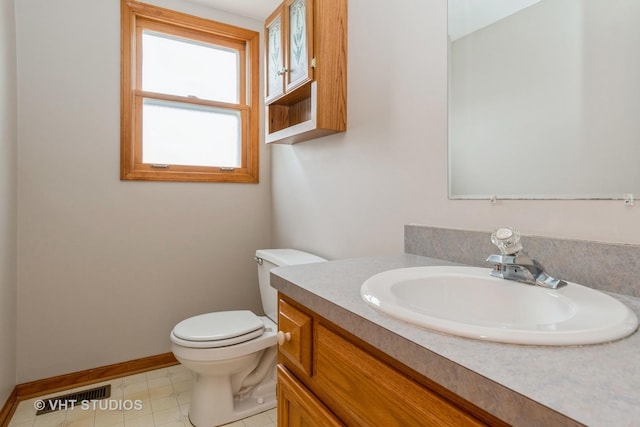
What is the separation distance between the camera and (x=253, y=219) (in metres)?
2.34

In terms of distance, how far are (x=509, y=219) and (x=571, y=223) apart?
144 mm

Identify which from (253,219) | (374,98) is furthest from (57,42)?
(374,98)

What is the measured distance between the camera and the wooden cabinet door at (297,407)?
684 millimetres

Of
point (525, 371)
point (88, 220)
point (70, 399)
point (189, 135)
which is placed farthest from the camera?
point (189, 135)

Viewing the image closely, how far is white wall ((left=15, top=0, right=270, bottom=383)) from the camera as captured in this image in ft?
5.74

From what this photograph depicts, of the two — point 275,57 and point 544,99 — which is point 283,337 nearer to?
point 544,99

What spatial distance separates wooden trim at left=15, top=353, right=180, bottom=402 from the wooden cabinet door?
149cm

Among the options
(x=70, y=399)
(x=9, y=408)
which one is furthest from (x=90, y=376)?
(x=9, y=408)

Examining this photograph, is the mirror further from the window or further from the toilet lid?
the window

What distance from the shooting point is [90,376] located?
1.88 metres

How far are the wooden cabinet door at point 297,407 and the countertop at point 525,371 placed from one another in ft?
0.73

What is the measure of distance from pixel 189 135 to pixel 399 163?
58.6 inches

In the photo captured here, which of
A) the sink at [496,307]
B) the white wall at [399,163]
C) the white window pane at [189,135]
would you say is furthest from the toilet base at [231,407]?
the white window pane at [189,135]

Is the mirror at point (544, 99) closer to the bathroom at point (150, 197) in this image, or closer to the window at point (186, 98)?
the bathroom at point (150, 197)
